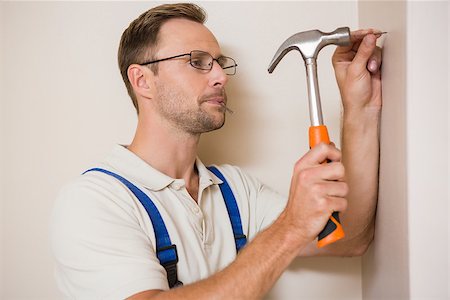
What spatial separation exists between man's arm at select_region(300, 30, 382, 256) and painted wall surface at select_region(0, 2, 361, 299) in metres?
0.29

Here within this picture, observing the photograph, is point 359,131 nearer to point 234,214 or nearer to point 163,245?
point 234,214

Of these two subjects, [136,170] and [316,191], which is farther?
[136,170]

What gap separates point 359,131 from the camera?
1181 millimetres

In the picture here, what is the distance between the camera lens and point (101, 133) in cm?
149

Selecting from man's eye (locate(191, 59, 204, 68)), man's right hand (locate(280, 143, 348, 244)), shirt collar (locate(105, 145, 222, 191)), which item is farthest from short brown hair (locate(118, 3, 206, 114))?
man's right hand (locate(280, 143, 348, 244))

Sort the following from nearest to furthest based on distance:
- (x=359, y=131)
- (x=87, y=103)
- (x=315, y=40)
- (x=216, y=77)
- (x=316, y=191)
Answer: (x=316, y=191) < (x=315, y=40) < (x=359, y=131) < (x=216, y=77) < (x=87, y=103)

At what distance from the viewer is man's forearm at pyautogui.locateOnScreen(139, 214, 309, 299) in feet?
2.88

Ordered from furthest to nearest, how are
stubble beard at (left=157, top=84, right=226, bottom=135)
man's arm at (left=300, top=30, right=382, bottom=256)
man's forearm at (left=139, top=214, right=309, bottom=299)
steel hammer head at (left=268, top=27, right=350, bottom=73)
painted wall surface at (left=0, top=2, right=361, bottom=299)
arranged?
1. painted wall surface at (left=0, top=2, right=361, bottom=299)
2. stubble beard at (left=157, top=84, right=226, bottom=135)
3. man's arm at (left=300, top=30, right=382, bottom=256)
4. steel hammer head at (left=268, top=27, right=350, bottom=73)
5. man's forearm at (left=139, top=214, right=309, bottom=299)

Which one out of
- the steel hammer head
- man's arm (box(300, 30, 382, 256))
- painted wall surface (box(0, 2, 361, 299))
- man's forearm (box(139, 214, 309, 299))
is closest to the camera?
man's forearm (box(139, 214, 309, 299))

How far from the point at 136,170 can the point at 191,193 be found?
0.21 meters

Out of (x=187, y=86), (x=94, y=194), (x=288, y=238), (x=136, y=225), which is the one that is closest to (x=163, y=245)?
(x=136, y=225)

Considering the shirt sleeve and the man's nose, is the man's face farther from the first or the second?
the shirt sleeve

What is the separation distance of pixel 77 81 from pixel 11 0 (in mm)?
369

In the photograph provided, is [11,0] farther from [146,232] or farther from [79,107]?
[146,232]
